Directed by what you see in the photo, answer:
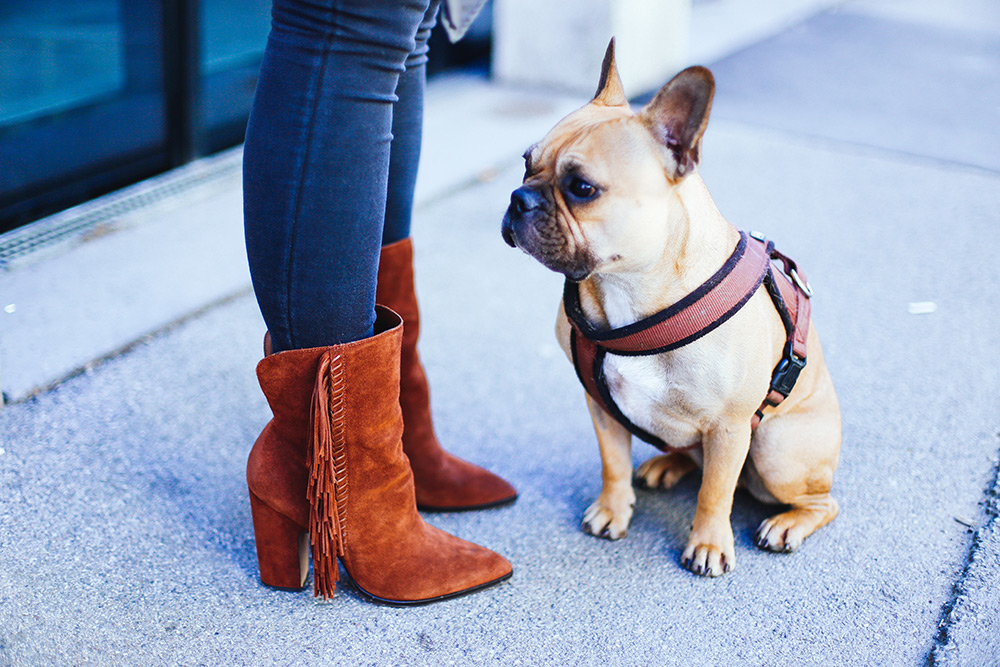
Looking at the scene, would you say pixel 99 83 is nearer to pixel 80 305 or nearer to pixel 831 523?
pixel 80 305

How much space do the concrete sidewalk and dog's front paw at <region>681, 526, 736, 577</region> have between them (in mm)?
26

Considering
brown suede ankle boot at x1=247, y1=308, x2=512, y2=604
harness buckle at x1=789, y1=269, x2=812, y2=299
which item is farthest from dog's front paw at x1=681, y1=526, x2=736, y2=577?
harness buckle at x1=789, y1=269, x2=812, y2=299

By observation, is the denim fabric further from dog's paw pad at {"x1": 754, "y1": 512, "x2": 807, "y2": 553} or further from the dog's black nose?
dog's paw pad at {"x1": 754, "y1": 512, "x2": 807, "y2": 553}

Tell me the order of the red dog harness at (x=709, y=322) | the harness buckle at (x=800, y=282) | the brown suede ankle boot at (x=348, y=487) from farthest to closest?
the harness buckle at (x=800, y=282) < the red dog harness at (x=709, y=322) < the brown suede ankle boot at (x=348, y=487)

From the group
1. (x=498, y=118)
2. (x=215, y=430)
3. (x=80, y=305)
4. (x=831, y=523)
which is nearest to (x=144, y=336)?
(x=80, y=305)

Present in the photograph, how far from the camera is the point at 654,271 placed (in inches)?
61.5

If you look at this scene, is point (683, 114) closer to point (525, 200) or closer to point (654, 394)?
point (525, 200)

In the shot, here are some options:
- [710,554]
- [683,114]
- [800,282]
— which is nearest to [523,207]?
[683,114]

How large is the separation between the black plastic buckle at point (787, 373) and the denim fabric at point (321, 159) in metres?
0.80

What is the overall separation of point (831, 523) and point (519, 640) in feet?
2.57

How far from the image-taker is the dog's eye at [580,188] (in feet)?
4.86

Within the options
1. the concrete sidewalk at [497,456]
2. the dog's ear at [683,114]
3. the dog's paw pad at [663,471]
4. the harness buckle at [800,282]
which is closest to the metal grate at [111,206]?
the concrete sidewalk at [497,456]

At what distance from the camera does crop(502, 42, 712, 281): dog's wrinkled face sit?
148cm

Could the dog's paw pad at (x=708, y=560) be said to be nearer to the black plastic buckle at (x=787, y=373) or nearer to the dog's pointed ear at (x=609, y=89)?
the black plastic buckle at (x=787, y=373)
